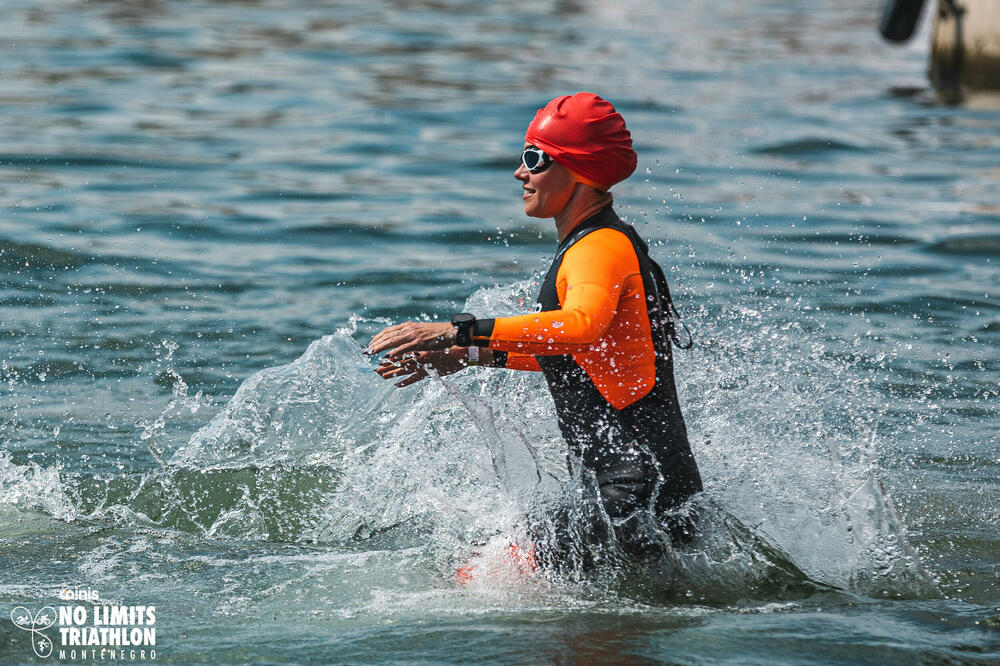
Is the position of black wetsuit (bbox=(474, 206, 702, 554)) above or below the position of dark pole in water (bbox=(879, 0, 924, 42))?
below

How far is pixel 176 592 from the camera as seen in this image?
5906 mm

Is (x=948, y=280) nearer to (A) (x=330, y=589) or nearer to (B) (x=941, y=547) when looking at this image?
(B) (x=941, y=547)

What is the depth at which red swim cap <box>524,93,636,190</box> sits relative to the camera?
5598mm

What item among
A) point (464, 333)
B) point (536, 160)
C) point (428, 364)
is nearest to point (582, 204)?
point (536, 160)

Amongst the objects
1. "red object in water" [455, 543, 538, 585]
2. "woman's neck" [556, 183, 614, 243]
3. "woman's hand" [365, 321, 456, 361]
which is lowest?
"red object in water" [455, 543, 538, 585]

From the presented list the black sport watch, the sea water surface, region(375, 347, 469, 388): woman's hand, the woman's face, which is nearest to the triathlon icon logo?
the sea water surface

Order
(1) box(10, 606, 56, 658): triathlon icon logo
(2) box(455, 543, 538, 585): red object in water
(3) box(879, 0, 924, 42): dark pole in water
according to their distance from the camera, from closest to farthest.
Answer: (1) box(10, 606, 56, 658): triathlon icon logo < (2) box(455, 543, 538, 585): red object in water < (3) box(879, 0, 924, 42): dark pole in water

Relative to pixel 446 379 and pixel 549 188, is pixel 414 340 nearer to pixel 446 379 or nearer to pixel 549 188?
pixel 549 188

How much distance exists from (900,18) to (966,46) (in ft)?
3.59

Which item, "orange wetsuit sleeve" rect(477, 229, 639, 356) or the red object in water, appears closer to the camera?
"orange wetsuit sleeve" rect(477, 229, 639, 356)

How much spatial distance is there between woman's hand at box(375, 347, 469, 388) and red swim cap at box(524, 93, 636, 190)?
915 mm

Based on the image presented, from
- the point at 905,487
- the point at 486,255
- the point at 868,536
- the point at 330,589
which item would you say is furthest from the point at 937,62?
the point at 330,589

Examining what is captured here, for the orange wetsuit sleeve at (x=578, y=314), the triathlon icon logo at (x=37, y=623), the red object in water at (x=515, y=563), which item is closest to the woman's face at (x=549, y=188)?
the orange wetsuit sleeve at (x=578, y=314)

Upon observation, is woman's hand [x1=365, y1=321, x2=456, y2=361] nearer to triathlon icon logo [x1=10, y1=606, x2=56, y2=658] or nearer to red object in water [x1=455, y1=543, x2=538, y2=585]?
red object in water [x1=455, y1=543, x2=538, y2=585]
